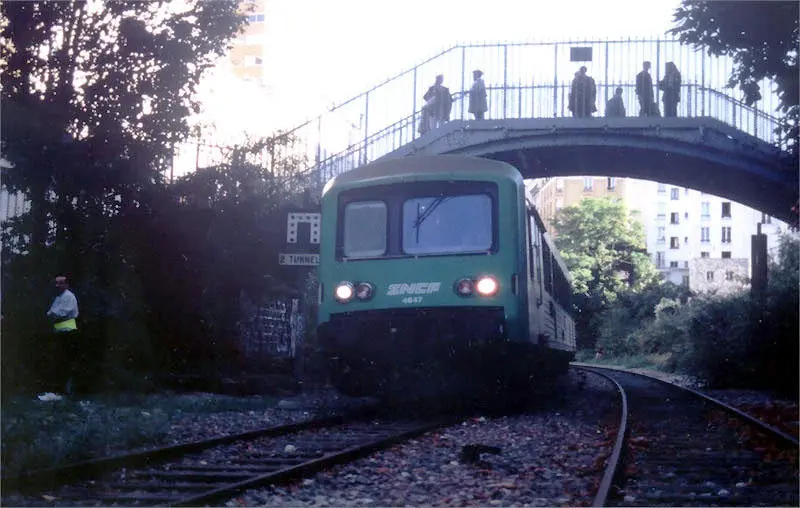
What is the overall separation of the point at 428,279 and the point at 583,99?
9773mm

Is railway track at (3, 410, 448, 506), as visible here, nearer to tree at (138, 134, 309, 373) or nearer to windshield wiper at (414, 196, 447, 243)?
windshield wiper at (414, 196, 447, 243)

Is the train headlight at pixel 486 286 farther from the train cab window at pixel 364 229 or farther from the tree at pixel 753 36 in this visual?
the tree at pixel 753 36

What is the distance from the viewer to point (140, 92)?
1517 cm

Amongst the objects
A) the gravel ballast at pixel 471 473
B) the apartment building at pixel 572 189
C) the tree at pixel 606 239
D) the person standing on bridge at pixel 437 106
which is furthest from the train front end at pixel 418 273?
the apartment building at pixel 572 189

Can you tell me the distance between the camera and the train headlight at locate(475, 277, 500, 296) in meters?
11.2

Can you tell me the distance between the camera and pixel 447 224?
11.7 m

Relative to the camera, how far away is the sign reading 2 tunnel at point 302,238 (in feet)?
45.1

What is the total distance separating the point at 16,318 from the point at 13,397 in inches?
134

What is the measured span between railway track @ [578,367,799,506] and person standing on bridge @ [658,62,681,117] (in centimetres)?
928

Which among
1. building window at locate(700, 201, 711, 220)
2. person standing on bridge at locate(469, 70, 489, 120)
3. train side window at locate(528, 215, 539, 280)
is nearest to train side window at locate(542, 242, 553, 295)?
train side window at locate(528, 215, 539, 280)

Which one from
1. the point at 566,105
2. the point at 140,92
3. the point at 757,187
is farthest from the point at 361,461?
the point at 757,187

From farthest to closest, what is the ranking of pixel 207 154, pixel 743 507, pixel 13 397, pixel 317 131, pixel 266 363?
pixel 317 131 < pixel 266 363 < pixel 207 154 < pixel 13 397 < pixel 743 507

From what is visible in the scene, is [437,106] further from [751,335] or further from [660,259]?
[660,259]

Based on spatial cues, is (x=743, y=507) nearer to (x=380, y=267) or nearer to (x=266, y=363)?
(x=380, y=267)
